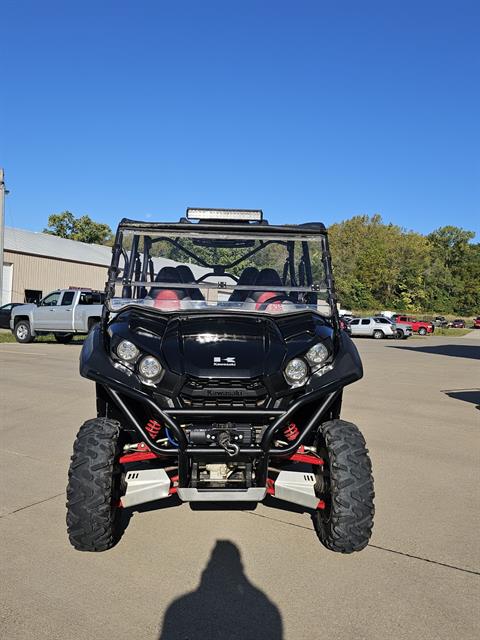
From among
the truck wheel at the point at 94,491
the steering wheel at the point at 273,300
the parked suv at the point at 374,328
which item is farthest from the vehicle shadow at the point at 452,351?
the truck wheel at the point at 94,491

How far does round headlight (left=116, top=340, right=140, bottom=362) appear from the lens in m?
3.69

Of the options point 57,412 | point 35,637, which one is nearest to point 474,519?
point 35,637

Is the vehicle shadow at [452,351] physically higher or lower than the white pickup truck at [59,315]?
lower

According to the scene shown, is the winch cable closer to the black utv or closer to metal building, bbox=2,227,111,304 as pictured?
the black utv

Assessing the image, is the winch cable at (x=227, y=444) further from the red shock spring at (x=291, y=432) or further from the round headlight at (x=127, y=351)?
the round headlight at (x=127, y=351)

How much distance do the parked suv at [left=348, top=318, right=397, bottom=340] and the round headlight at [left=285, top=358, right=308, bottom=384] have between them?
1451 inches

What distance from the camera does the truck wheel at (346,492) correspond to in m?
3.56

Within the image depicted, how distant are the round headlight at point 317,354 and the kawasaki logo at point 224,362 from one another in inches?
19.2

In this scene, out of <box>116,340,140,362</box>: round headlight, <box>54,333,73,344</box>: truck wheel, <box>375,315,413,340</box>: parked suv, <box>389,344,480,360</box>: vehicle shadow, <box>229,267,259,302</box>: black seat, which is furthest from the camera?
<box>375,315,413,340</box>: parked suv

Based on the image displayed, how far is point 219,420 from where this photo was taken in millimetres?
3543

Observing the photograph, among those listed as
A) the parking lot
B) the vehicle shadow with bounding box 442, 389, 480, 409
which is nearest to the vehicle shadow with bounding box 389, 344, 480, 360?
the vehicle shadow with bounding box 442, 389, 480, 409

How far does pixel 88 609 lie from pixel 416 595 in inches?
66.9

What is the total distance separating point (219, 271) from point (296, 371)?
158cm

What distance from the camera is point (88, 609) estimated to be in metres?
3.03
